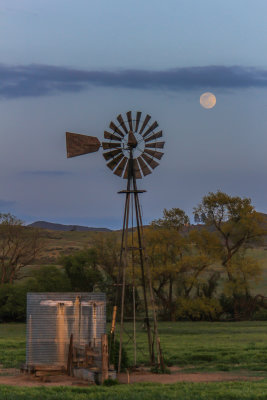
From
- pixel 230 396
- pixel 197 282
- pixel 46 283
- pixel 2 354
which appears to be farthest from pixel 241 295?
pixel 230 396

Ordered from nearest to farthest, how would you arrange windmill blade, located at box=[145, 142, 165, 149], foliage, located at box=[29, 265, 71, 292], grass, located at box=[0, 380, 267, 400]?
grass, located at box=[0, 380, 267, 400] → windmill blade, located at box=[145, 142, 165, 149] → foliage, located at box=[29, 265, 71, 292]

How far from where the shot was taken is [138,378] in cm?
2066

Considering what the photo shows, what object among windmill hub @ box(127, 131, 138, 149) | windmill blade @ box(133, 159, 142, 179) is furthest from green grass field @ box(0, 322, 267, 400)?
windmill hub @ box(127, 131, 138, 149)

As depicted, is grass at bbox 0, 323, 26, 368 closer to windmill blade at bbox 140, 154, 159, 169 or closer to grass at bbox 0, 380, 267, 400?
grass at bbox 0, 380, 267, 400

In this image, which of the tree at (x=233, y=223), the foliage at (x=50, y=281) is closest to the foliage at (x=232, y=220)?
the tree at (x=233, y=223)

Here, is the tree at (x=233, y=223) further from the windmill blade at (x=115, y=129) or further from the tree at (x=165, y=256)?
the windmill blade at (x=115, y=129)

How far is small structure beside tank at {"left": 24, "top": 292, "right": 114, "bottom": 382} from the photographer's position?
69.3 feet

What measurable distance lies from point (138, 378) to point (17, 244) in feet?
132

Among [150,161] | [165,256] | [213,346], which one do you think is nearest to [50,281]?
[165,256]

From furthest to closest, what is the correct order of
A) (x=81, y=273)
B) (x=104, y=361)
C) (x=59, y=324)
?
1. (x=81, y=273)
2. (x=59, y=324)
3. (x=104, y=361)

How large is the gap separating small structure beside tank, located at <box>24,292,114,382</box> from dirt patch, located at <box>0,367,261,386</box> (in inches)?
19.6

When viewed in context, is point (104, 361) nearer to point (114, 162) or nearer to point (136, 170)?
point (136, 170)

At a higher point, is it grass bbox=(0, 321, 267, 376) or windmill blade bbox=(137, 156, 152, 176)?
windmill blade bbox=(137, 156, 152, 176)

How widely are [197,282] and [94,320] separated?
31.8m
